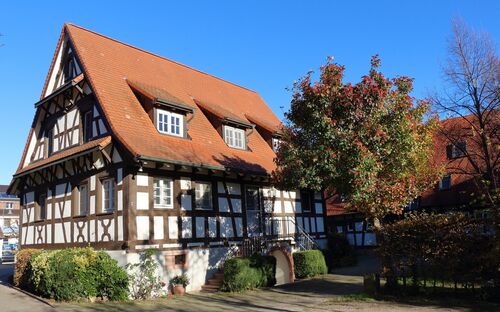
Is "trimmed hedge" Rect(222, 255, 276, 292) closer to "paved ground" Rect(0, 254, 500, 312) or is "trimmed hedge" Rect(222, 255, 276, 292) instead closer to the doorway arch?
"paved ground" Rect(0, 254, 500, 312)

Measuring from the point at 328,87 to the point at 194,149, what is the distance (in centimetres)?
704

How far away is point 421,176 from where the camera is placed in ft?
53.0

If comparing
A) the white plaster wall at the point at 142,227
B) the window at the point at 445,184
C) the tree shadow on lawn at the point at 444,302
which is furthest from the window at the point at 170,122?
the window at the point at 445,184

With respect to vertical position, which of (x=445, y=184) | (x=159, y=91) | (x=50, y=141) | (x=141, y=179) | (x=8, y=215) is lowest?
(x=141, y=179)

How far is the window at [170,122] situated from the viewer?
63.4 ft

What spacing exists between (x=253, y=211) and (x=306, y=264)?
11.0ft

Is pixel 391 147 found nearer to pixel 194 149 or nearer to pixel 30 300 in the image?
pixel 194 149

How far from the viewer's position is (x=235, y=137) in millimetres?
22797

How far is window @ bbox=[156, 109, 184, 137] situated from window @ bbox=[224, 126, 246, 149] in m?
2.76

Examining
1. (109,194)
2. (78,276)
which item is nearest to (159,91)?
(109,194)

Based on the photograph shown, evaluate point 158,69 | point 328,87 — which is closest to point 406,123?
point 328,87

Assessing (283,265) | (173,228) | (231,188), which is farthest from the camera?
(283,265)

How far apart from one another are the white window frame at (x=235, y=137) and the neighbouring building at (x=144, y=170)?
6 centimetres

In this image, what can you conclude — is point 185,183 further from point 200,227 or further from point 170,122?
point 170,122
